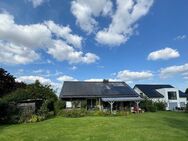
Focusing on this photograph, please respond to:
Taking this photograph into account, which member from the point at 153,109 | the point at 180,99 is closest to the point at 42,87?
the point at 153,109

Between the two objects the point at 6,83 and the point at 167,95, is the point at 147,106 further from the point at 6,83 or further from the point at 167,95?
the point at 6,83

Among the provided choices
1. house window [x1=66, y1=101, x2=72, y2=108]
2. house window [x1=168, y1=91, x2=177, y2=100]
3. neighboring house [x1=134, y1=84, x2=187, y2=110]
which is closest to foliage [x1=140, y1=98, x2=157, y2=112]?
house window [x1=66, y1=101, x2=72, y2=108]

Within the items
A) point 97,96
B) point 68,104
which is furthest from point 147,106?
point 68,104

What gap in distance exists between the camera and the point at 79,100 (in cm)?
4344

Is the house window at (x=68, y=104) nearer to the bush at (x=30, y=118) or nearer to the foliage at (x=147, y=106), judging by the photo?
the foliage at (x=147, y=106)

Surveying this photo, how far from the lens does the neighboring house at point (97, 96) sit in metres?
42.9

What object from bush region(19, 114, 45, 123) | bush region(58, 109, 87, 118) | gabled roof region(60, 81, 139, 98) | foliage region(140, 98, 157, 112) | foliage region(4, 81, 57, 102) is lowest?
bush region(19, 114, 45, 123)

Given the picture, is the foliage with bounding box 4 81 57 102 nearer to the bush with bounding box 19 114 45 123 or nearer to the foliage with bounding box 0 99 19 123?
the foliage with bounding box 0 99 19 123

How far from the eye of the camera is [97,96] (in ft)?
145

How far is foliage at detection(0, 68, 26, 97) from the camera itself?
42344 millimetres

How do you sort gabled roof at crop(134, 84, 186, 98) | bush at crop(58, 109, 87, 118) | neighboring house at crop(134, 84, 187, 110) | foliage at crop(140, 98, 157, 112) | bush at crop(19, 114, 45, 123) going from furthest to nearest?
gabled roof at crop(134, 84, 186, 98) < neighboring house at crop(134, 84, 187, 110) < foliage at crop(140, 98, 157, 112) < bush at crop(58, 109, 87, 118) < bush at crop(19, 114, 45, 123)

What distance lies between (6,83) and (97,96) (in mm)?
15182

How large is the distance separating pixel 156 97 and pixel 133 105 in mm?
16191

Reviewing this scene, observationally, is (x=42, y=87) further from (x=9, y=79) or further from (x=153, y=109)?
(x=153, y=109)
